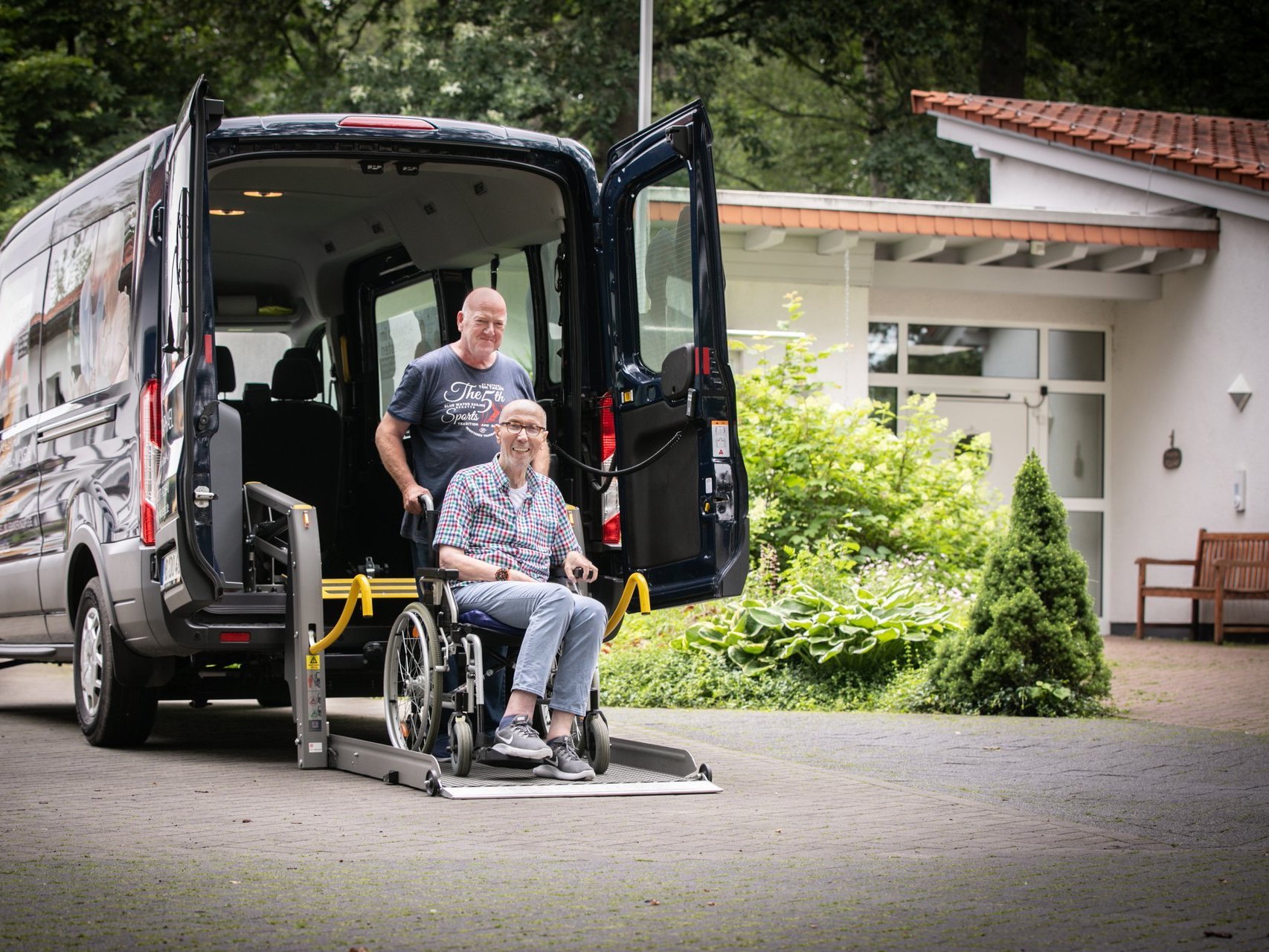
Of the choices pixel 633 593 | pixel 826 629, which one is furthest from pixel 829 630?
pixel 633 593

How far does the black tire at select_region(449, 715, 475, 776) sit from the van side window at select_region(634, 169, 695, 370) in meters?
1.90

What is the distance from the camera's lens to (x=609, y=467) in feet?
26.0

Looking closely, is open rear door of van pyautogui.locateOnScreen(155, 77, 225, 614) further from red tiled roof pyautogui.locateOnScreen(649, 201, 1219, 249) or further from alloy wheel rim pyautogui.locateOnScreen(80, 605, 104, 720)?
red tiled roof pyautogui.locateOnScreen(649, 201, 1219, 249)

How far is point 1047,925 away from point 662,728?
189 inches

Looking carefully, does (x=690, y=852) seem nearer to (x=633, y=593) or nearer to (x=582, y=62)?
(x=633, y=593)

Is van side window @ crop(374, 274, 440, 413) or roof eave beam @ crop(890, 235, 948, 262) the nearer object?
van side window @ crop(374, 274, 440, 413)

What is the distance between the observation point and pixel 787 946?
157 inches

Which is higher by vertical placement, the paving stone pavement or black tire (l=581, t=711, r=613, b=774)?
black tire (l=581, t=711, r=613, b=774)

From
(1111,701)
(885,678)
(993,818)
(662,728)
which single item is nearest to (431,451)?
(662,728)

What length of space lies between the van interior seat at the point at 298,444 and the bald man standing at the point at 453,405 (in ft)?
4.27

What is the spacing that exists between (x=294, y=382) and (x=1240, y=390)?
10.1m

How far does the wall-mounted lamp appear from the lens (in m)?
15.9

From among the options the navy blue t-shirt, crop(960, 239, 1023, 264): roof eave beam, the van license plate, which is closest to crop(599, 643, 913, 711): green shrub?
the navy blue t-shirt

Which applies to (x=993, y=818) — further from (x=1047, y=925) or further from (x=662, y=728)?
(x=662, y=728)
